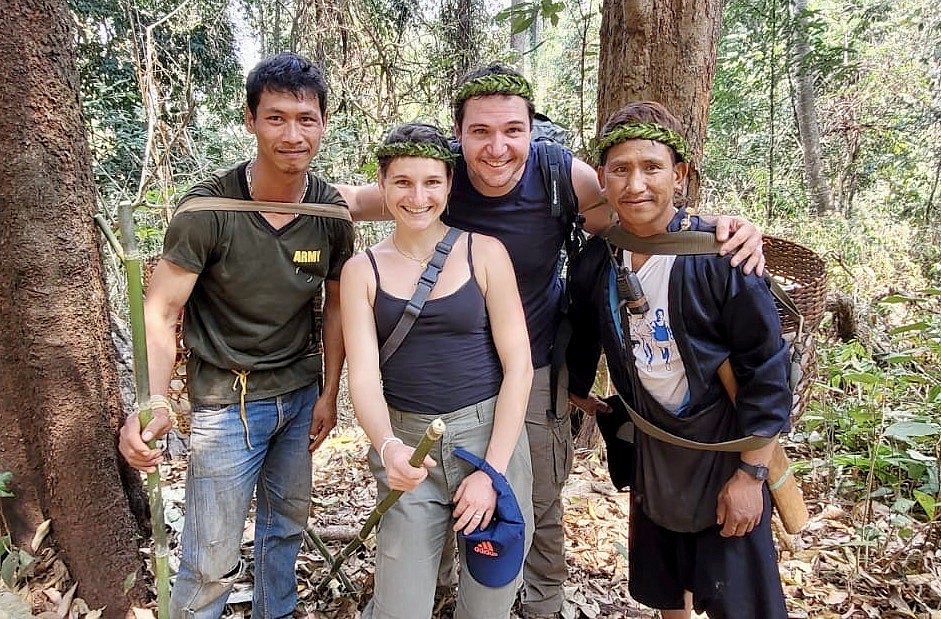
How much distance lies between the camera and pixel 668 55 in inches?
117

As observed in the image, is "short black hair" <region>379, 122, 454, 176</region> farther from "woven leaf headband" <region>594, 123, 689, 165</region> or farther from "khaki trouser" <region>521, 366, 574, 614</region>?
"khaki trouser" <region>521, 366, 574, 614</region>

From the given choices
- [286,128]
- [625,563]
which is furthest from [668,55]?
[625,563]

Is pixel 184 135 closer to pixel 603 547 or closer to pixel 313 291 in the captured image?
pixel 313 291

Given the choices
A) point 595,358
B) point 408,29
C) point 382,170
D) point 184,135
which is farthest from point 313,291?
point 408,29

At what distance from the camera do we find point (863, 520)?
3.22 metres

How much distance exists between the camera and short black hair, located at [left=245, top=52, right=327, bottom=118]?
6.91 feet

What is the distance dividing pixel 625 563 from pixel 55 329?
2.80 meters

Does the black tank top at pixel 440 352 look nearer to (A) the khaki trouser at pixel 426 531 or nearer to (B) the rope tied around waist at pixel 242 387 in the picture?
(A) the khaki trouser at pixel 426 531

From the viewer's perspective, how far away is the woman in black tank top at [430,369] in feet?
6.44

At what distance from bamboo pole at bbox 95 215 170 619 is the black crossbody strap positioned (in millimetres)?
686

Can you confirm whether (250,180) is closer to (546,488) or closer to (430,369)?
(430,369)

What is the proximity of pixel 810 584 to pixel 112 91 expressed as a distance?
9721 millimetres

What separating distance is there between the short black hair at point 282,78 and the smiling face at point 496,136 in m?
0.57

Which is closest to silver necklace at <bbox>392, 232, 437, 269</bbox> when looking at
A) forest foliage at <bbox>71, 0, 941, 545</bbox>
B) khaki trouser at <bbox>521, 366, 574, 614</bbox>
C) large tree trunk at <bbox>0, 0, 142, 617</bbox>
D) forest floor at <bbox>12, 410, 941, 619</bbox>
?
khaki trouser at <bbox>521, 366, 574, 614</bbox>
